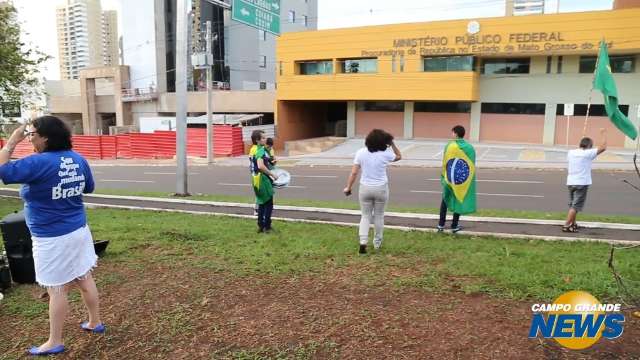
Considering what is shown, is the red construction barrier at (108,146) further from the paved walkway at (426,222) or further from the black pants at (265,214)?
the black pants at (265,214)

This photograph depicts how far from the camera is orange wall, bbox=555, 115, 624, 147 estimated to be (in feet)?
90.3

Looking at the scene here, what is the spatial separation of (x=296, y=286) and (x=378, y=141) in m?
2.18

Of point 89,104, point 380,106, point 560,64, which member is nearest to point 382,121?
point 380,106

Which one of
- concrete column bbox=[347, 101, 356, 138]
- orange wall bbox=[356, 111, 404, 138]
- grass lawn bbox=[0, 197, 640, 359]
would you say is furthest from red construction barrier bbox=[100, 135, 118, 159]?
grass lawn bbox=[0, 197, 640, 359]

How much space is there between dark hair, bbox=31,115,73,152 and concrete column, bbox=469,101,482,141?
29.7 m

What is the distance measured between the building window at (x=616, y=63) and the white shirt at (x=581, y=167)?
77.0 ft

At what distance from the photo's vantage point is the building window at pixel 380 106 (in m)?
33.3

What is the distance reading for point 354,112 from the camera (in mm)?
34562

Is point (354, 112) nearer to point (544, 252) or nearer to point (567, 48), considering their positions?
point (567, 48)

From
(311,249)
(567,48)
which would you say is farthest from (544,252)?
(567,48)

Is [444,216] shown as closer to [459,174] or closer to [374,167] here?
[459,174]

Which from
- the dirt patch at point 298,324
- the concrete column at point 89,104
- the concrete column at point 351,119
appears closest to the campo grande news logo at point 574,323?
the dirt patch at point 298,324

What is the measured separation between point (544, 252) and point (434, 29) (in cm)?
2587

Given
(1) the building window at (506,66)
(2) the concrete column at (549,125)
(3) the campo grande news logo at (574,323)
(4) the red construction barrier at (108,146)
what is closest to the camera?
(3) the campo grande news logo at (574,323)
